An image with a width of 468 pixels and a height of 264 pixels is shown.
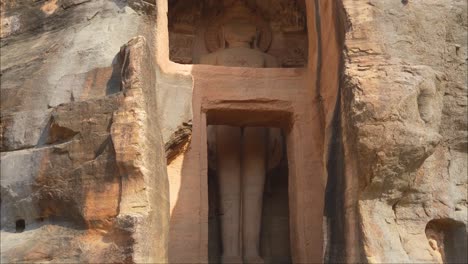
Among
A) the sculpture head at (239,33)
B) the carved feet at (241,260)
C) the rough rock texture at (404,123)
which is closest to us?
the rough rock texture at (404,123)

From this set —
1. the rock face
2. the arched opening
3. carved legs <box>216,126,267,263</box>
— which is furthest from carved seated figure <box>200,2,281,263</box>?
the arched opening

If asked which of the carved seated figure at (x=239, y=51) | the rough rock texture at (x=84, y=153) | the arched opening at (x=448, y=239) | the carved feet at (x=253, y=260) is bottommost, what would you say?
the carved feet at (x=253, y=260)

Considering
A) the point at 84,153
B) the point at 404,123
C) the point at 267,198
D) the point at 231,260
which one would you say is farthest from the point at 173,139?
the point at 267,198

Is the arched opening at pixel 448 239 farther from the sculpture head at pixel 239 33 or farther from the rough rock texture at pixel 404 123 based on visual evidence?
the sculpture head at pixel 239 33

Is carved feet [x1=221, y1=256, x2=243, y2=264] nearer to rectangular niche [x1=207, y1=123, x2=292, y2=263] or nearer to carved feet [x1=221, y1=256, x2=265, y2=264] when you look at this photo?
carved feet [x1=221, y1=256, x2=265, y2=264]

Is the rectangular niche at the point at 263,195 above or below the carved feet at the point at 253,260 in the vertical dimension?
above

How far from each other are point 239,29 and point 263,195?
2.04 meters

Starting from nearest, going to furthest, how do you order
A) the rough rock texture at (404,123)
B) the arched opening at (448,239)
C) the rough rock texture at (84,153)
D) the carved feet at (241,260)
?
the rough rock texture at (84,153), the rough rock texture at (404,123), the arched opening at (448,239), the carved feet at (241,260)

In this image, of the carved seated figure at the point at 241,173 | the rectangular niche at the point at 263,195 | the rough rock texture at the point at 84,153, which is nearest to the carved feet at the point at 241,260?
the carved seated figure at the point at 241,173

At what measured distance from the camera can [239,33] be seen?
308 inches

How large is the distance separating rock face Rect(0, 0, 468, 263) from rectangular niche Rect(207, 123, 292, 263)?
1.35 m

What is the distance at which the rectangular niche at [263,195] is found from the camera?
24.0 feet

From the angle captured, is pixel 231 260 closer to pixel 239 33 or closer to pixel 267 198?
pixel 267 198

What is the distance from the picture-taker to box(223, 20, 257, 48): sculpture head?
7.73m
